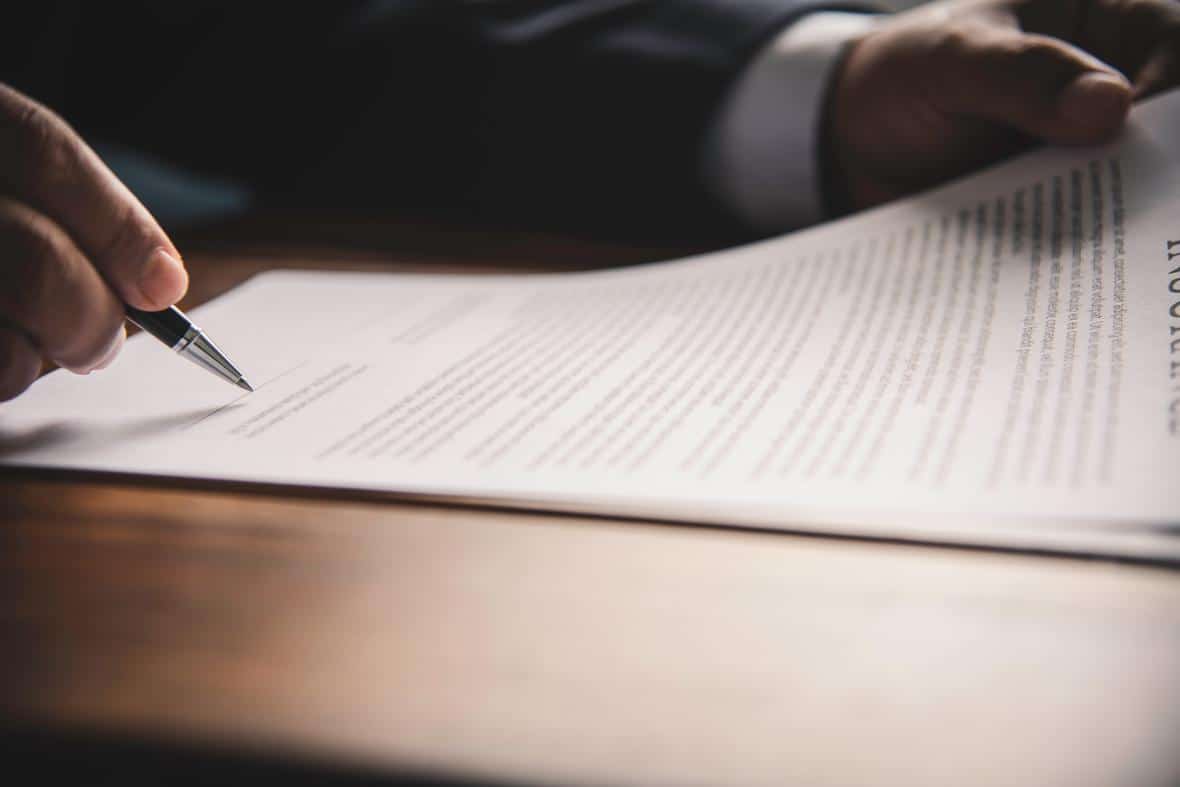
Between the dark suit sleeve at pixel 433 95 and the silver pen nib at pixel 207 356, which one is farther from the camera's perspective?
the dark suit sleeve at pixel 433 95

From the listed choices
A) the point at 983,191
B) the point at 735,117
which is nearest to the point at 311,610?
the point at 983,191

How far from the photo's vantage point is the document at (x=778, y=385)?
0.89 feet

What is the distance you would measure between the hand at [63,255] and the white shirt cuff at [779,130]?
1.41 feet

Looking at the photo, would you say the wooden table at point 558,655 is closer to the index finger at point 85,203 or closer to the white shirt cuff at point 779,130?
the index finger at point 85,203

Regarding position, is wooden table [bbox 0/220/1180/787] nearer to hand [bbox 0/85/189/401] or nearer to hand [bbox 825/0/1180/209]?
hand [bbox 0/85/189/401]

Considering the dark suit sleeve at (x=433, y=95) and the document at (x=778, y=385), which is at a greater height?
the dark suit sleeve at (x=433, y=95)

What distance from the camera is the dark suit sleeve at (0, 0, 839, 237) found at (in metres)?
0.72

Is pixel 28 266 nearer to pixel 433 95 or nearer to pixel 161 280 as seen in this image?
pixel 161 280

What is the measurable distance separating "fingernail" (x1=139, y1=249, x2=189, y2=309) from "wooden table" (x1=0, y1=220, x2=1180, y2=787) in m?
0.13

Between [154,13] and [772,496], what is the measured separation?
888 millimetres

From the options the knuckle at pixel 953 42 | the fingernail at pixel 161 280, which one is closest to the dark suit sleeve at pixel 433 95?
the knuckle at pixel 953 42

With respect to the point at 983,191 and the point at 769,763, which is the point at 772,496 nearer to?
the point at 769,763

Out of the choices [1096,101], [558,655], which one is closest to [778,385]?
[558,655]

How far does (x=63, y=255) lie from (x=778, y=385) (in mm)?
295
